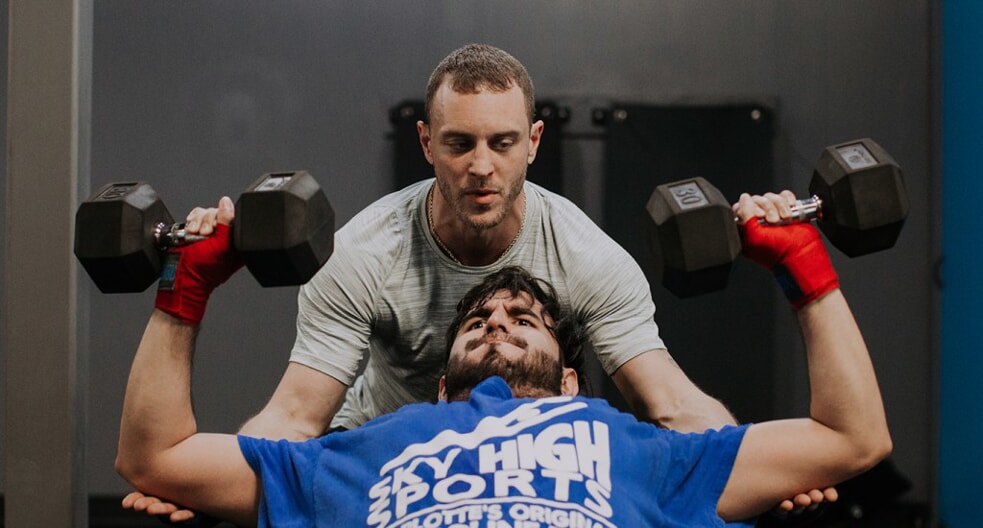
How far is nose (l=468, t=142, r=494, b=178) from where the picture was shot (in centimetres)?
206

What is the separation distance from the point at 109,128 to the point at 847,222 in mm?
2524

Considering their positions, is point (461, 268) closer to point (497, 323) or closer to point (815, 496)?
point (497, 323)

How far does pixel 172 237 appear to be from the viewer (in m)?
1.83

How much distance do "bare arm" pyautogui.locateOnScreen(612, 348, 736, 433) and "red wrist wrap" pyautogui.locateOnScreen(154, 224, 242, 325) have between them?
0.88 metres

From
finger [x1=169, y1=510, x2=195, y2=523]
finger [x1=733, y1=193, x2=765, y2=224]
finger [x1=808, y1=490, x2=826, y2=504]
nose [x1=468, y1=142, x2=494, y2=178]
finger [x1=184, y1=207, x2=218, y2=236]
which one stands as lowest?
finger [x1=169, y1=510, x2=195, y2=523]

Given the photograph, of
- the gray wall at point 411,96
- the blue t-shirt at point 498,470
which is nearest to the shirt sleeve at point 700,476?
the blue t-shirt at point 498,470

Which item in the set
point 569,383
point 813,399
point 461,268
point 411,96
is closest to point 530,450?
point 569,383

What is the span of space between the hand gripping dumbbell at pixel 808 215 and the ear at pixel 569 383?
40 centimetres

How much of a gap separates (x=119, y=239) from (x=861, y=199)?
122 centimetres

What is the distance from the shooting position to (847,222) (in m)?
1.79

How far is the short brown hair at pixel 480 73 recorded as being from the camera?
2.12 meters

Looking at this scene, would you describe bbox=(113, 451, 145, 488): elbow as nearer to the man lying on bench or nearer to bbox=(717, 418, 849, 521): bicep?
the man lying on bench

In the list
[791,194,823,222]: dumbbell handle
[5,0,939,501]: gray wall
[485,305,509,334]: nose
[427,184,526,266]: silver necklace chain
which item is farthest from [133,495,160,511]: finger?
[5,0,939,501]: gray wall

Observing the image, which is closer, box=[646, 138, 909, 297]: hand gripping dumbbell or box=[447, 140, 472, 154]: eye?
box=[646, 138, 909, 297]: hand gripping dumbbell
